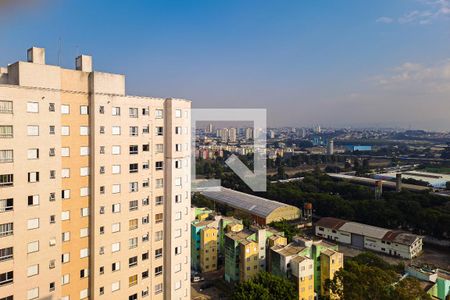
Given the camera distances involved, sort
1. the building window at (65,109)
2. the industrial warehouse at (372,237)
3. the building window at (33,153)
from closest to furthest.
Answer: the building window at (33,153) < the building window at (65,109) < the industrial warehouse at (372,237)

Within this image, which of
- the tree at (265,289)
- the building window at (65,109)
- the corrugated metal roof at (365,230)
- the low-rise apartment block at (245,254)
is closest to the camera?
the building window at (65,109)

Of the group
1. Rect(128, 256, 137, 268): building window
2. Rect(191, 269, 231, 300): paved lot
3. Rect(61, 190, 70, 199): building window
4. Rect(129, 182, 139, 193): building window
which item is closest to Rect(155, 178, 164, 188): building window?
Rect(129, 182, 139, 193): building window

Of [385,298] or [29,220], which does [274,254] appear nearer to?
[385,298]

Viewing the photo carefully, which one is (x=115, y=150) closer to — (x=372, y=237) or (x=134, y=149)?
(x=134, y=149)

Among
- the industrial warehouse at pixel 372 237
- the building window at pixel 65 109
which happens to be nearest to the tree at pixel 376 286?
the building window at pixel 65 109

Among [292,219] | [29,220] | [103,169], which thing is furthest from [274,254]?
[292,219]

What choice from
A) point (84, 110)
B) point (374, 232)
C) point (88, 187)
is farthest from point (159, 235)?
point (374, 232)

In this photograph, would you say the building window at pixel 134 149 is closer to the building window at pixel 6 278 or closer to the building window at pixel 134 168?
the building window at pixel 134 168
